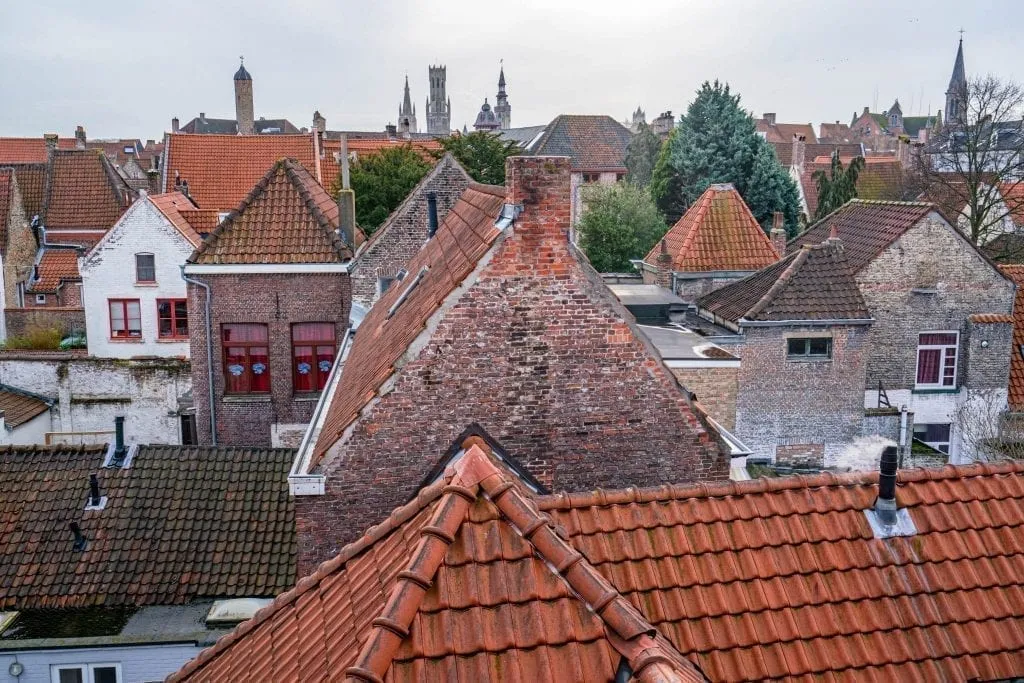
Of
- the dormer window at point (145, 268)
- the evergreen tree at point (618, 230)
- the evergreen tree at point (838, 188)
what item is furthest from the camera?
the evergreen tree at point (838, 188)

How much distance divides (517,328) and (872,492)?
13.7 feet

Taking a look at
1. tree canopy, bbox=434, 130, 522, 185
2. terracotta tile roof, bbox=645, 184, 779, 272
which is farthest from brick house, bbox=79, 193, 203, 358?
terracotta tile roof, bbox=645, 184, 779, 272

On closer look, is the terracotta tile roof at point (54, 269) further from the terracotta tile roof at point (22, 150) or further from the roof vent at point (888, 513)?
the roof vent at point (888, 513)

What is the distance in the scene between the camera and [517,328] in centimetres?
996

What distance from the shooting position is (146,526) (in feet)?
47.1

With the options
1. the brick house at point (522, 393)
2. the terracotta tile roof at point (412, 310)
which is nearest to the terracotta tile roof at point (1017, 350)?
the terracotta tile roof at point (412, 310)

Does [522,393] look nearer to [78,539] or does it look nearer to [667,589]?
[667,589]

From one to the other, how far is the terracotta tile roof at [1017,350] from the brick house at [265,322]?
17795 millimetres

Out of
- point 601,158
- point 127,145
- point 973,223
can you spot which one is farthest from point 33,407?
point 127,145

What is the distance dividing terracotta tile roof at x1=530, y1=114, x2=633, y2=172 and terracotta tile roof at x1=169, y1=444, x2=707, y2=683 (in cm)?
6308

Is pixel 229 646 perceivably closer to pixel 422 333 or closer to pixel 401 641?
pixel 401 641

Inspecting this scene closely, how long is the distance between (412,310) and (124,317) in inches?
752

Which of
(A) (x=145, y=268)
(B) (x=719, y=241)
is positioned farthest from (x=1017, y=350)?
(A) (x=145, y=268)

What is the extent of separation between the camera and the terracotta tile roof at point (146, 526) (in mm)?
13414
